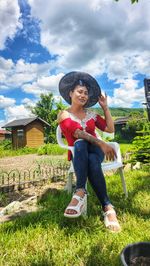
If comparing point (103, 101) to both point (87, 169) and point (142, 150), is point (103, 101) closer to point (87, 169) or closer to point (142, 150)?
point (87, 169)

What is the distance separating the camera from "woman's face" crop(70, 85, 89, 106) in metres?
3.37

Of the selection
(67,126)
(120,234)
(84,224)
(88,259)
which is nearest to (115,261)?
(88,259)

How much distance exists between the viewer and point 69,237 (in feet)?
8.05

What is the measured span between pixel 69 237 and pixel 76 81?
1813mm

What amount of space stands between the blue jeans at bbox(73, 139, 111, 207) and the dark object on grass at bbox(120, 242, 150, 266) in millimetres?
1023

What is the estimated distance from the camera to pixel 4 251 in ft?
7.36

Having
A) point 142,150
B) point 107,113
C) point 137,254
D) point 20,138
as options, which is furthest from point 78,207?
point 20,138

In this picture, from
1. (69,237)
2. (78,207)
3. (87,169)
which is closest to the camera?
(69,237)

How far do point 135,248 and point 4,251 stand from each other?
3.32 feet

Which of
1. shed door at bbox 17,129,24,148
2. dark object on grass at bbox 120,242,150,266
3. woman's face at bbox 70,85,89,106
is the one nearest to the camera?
dark object on grass at bbox 120,242,150,266

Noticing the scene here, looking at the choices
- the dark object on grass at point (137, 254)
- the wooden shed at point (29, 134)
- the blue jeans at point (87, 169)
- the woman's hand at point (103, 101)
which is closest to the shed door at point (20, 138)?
the wooden shed at point (29, 134)

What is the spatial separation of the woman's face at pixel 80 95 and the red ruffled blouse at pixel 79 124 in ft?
0.56

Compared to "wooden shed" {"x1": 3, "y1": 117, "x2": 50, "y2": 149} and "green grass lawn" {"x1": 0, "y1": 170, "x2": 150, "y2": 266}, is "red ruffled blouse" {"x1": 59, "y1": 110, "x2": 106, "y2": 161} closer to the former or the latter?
"green grass lawn" {"x1": 0, "y1": 170, "x2": 150, "y2": 266}

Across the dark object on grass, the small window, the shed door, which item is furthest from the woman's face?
the small window
